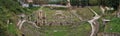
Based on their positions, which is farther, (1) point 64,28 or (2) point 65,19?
(2) point 65,19

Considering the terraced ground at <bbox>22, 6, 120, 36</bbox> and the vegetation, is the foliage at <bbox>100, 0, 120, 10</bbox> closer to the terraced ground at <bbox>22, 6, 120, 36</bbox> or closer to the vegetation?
the vegetation

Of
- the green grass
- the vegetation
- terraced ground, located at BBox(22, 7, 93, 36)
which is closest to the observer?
the vegetation

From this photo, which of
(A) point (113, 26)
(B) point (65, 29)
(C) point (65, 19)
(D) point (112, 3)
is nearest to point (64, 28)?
(B) point (65, 29)

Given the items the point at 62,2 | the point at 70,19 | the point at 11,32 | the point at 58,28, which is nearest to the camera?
the point at 11,32

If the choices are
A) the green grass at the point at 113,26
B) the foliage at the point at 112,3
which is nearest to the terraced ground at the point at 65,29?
the green grass at the point at 113,26

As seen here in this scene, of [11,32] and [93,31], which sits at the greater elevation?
[11,32]

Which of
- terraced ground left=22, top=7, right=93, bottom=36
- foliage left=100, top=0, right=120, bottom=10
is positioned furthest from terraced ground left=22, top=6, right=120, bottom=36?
foliage left=100, top=0, right=120, bottom=10

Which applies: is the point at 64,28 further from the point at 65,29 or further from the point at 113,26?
the point at 113,26

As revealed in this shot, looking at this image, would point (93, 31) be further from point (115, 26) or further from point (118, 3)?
point (118, 3)

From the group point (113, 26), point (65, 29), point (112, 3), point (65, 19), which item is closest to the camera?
point (113, 26)

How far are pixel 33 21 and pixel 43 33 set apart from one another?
3415mm

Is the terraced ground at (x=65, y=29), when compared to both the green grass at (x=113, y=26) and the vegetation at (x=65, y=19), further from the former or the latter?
the green grass at (x=113, y=26)

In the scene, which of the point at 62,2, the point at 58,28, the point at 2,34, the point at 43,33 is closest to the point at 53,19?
the point at 58,28

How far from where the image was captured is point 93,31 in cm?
2459
